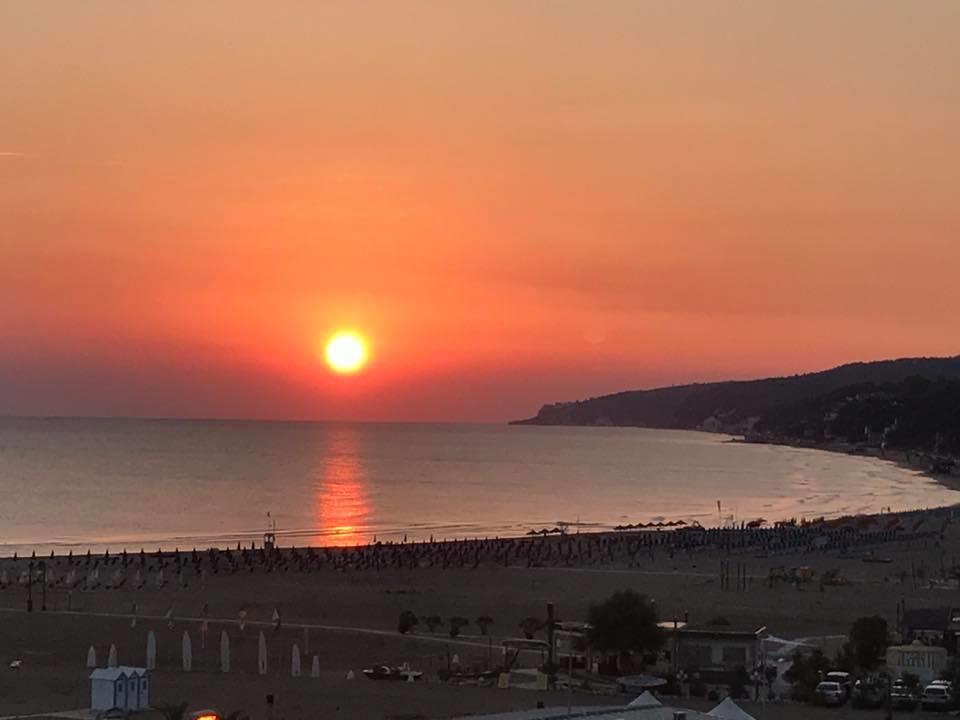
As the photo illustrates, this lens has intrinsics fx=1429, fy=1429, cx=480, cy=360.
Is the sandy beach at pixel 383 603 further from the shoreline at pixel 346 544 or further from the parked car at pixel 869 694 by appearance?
the shoreline at pixel 346 544

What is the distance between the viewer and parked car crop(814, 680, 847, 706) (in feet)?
93.7

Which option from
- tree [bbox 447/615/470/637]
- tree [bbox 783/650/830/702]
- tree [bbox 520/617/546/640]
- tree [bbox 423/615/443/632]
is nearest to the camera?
tree [bbox 783/650/830/702]

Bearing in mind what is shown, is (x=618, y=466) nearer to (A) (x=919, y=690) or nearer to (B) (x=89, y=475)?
(B) (x=89, y=475)

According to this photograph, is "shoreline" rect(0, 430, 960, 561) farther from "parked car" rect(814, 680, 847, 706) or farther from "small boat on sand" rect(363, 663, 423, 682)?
"parked car" rect(814, 680, 847, 706)

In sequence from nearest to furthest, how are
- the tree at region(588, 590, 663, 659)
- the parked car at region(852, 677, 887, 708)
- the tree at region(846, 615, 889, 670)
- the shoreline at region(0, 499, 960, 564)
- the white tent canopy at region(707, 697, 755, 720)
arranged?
the white tent canopy at region(707, 697, 755, 720)
the parked car at region(852, 677, 887, 708)
the tree at region(846, 615, 889, 670)
the tree at region(588, 590, 663, 659)
the shoreline at region(0, 499, 960, 564)

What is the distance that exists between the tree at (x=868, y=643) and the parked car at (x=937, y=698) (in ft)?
9.04

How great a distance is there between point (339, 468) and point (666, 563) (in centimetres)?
11658

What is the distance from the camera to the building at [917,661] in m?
31.1

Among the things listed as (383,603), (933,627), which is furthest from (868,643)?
(383,603)

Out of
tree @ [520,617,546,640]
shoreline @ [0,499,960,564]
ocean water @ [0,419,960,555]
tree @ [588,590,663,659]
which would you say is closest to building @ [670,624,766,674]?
tree @ [588,590,663,659]

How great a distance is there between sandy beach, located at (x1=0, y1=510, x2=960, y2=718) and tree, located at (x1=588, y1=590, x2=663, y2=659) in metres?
2.80

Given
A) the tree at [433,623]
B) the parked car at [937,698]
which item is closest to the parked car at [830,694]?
the parked car at [937,698]

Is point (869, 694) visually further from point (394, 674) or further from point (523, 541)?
point (523, 541)

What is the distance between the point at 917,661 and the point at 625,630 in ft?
21.1
